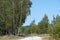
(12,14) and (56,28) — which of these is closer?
(56,28)

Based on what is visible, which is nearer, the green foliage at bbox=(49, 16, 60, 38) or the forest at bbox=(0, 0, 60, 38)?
the green foliage at bbox=(49, 16, 60, 38)

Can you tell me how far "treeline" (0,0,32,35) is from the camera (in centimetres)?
3750

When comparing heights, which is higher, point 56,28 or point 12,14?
point 12,14

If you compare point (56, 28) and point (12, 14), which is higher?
point (12, 14)

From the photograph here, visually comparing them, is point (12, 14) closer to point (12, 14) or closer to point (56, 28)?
point (12, 14)

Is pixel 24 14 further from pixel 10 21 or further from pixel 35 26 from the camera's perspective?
pixel 35 26

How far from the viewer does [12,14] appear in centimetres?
3756

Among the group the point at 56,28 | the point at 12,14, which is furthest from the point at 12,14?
the point at 56,28

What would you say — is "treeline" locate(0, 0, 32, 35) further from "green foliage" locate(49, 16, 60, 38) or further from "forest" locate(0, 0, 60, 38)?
"green foliage" locate(49, 16, 60, 38)

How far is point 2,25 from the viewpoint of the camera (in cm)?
3844

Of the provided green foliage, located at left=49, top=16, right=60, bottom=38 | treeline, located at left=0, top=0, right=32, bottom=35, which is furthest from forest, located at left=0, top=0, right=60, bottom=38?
green foliage, located at left=49, top=16, right=60, bottom=38

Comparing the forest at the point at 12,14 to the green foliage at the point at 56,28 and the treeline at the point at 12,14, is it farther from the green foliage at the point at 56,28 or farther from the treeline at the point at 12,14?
the green foliage at the point at 56,28

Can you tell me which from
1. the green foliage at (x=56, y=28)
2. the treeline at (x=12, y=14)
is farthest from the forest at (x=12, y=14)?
the green foliage at (x=56, y=28)

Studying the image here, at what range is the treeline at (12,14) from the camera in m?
37.5
